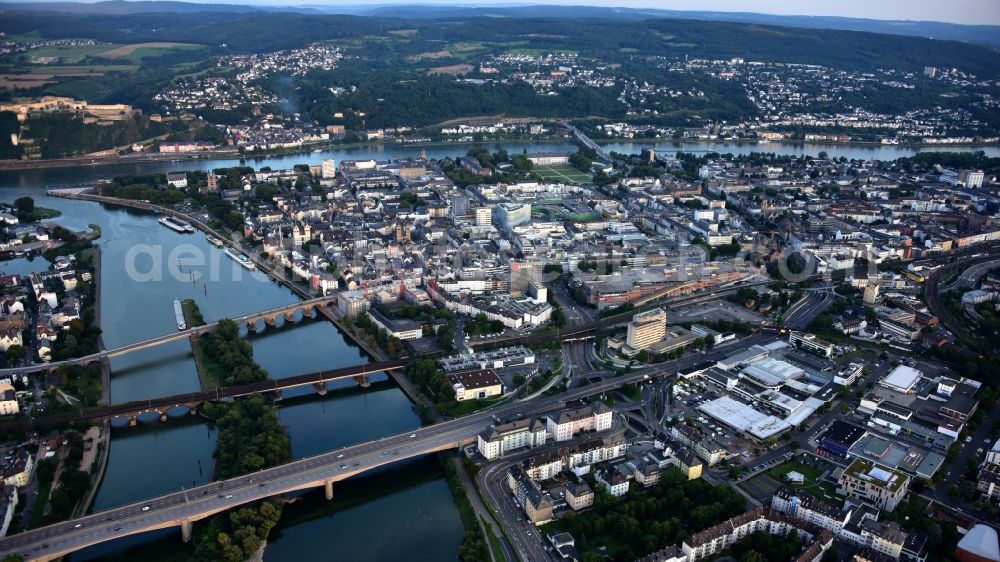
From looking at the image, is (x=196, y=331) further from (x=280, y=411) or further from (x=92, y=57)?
(x=92, y=57)

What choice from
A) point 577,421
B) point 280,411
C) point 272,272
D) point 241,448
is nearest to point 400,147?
point 272,272

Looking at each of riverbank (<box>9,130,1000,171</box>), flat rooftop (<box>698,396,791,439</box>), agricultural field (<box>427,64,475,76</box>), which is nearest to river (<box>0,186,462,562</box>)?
flat rooftop (<box>698,396,791,439</box>)

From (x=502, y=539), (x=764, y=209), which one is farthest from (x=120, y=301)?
(x=764, y=209)

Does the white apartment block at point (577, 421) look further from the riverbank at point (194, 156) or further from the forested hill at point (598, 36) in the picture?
the forested hill at point (598, 36)

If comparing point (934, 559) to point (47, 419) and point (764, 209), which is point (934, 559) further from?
point (764, 209)

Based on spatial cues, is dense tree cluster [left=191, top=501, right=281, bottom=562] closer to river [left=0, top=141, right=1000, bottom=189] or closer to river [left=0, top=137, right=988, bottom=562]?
river [left=0, top=137, right=988, bottom=562]
